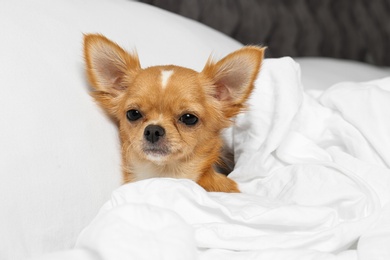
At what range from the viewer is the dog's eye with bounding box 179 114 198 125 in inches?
42.9

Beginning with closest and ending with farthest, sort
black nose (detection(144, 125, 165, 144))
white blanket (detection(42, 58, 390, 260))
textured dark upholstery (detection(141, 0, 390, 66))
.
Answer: white blanket (detection(42, 58, 390, 260)), black nose (detection(144, 125, 165, 144)), textured dark upholstery (detection(141, 0, 390, 66))

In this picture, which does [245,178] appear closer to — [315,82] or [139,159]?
[139,159]

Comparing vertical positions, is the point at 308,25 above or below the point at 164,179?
below

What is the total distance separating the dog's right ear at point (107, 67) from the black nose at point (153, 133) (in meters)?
A: 0.13

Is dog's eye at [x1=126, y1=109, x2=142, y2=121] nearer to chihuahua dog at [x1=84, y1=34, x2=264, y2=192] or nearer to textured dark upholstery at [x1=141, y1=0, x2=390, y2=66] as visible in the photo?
chihuahua dog at [x1=84, y1=34, x2=264, y2=192]

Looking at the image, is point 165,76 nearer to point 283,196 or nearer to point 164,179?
point 164,179

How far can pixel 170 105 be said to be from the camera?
42.2 inches

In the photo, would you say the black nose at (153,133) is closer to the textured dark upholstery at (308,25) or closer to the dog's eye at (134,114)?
the dog's eye at (134,114)

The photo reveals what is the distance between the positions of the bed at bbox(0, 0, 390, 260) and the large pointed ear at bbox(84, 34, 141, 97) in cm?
3

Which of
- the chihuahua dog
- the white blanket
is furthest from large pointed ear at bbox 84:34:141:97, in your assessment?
the white blanket

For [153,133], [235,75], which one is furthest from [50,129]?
[235,75]

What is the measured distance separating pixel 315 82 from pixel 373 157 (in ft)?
1.64

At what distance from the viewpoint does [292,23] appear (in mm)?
2080

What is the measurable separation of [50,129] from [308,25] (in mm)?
1330
